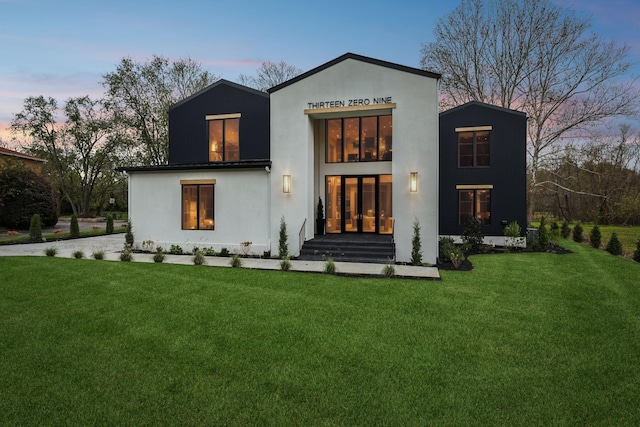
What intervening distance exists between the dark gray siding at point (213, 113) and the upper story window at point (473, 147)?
9264 millimetres

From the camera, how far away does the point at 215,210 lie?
41.6 feet

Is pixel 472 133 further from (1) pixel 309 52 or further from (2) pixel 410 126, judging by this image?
(1) pixel 309 52

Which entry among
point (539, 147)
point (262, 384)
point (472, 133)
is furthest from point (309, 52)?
point (262, 384)

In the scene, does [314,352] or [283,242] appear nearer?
[314,352]

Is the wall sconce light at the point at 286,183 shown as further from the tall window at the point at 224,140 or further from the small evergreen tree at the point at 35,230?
the small evergreen tree at the point at 35,230

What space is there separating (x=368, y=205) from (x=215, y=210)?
6.14 m

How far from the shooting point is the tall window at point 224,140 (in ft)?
Answer: 46.8

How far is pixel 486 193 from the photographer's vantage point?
608 inches

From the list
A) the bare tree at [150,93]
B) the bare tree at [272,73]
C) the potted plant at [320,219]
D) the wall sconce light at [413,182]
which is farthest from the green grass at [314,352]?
the bare tree at [272,73]

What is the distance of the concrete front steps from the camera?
10.9 meters

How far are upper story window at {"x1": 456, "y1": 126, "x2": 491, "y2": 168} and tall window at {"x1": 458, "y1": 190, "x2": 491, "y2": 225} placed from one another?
1.33m

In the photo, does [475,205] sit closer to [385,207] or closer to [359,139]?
[385,207]

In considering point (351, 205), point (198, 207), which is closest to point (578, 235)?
point (351, 205)

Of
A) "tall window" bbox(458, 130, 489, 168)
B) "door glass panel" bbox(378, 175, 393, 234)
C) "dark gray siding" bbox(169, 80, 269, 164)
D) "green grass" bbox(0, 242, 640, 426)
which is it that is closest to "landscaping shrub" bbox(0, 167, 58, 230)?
"dark gray siding" bbox(169, 80, 269, 164)
